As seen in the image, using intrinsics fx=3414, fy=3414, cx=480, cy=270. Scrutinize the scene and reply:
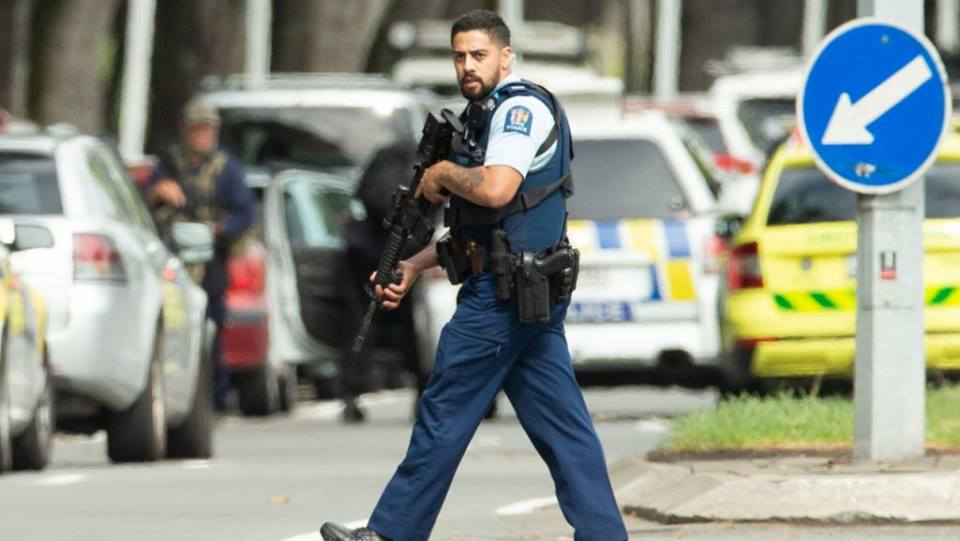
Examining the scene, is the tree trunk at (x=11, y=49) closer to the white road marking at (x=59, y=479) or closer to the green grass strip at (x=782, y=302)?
the green grass strip at (x=782, y=302)

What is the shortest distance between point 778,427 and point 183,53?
72.2 feet

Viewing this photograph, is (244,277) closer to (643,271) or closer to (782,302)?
(643,271)

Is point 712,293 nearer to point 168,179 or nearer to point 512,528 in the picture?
point 168,179

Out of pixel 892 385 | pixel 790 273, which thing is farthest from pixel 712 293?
pixel 892 385

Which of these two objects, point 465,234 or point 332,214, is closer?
point 465,234

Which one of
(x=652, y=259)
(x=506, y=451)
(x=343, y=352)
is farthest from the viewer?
(x=343, y=352)

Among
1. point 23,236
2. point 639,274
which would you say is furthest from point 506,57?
point 639,274

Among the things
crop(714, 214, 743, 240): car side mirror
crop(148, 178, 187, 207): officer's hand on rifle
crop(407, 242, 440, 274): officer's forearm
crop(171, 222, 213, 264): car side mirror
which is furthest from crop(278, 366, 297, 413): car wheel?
crop(407, 242, 440, 274): officer's forearm

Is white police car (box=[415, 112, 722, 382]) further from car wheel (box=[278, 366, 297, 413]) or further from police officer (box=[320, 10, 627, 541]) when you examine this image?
police officer (box=[320, 10, 627, 541])

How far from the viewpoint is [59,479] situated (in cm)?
1438

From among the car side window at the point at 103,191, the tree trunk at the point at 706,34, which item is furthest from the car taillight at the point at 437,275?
the tree trunk at the point at 706,34

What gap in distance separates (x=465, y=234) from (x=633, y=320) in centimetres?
961

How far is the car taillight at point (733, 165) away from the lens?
27328 mm

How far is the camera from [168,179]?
20109mm
